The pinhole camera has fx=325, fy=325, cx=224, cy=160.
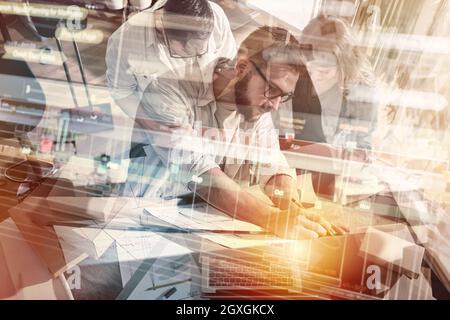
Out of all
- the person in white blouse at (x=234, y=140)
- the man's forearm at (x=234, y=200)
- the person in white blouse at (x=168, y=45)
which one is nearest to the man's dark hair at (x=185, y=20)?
the person in white blouse at (x=168, y=45)

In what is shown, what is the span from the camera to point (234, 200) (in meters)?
1.23

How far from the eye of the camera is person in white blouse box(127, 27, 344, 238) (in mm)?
1229

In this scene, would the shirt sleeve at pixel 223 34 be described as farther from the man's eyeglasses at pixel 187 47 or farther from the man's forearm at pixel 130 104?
the man's forearm at pixel 130 104

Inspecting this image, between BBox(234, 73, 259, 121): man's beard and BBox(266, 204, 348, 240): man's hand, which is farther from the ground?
BBox(234, 73, 259, 121): man's beard

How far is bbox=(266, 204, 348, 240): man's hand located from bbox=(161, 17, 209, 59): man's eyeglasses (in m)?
0.68

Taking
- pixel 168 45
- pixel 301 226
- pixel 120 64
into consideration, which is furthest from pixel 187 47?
pixel 301 226

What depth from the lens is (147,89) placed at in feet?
4.11

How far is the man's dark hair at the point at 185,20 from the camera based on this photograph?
4.09ft

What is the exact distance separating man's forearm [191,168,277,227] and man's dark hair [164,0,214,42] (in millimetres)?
545

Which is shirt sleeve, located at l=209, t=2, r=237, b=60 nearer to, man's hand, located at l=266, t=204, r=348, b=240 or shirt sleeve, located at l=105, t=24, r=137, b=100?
shirt sleeve, located at l=105, t=24, r=137, b=100

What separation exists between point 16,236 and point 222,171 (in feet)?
2.70

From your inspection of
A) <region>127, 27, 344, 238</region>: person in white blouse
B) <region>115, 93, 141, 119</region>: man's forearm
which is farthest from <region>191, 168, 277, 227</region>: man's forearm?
<region>115, 93, 141, 119</region>: man's forearm

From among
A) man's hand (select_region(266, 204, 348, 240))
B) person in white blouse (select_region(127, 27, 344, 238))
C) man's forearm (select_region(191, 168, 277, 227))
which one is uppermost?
person in white blouse (select_region(127, 27, 344, 238))

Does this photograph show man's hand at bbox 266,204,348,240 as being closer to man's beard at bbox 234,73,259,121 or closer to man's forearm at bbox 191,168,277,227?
man's forearm at bbox 191,168,277,227
